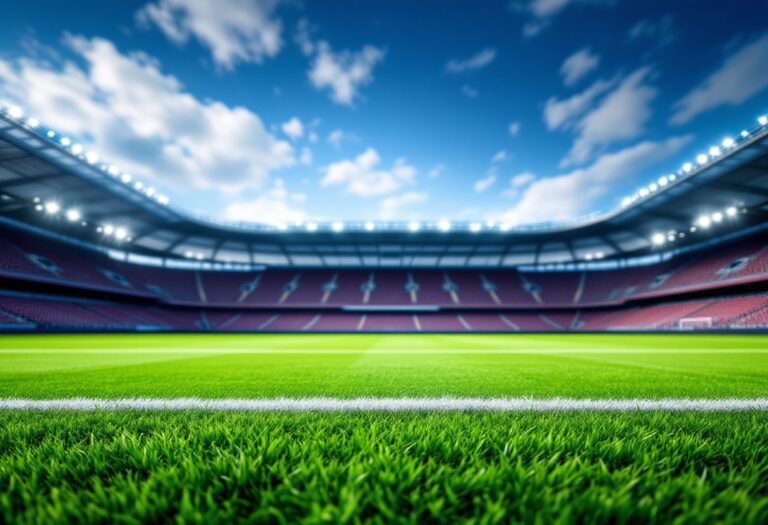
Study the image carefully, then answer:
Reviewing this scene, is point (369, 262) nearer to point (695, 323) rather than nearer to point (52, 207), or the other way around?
point (52, 207)

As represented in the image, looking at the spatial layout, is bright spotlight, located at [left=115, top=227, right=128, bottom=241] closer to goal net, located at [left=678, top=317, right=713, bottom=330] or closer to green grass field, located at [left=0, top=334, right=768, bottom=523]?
green grass field, located at [left=0, top=334, right=768, bottom=523]

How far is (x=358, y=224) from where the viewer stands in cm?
3216

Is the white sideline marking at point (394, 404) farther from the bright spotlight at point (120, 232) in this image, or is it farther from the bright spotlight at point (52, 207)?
the bright spotlight at point (120, 232)

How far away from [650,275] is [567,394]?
129 ft

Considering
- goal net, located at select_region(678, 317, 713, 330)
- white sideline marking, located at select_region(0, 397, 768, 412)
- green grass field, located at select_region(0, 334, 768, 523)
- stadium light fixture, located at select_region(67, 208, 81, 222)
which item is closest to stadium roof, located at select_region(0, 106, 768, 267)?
stadium light fixture, located at select_region(67, 208, 81, 222)

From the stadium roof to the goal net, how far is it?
8.11 m

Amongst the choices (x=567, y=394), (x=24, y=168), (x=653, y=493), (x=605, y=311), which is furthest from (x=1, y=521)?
(x=605, y=311)

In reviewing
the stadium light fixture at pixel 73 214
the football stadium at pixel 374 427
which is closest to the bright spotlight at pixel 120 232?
the stadium light fixture at pixel 73 214

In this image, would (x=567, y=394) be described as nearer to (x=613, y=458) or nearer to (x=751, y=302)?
(x=613, y=458)

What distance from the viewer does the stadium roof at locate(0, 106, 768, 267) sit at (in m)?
17.7

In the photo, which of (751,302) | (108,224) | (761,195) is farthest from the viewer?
(108,224)

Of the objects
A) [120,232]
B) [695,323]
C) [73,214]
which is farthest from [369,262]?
[695,323]

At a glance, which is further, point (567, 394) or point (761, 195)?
point (761, 195)

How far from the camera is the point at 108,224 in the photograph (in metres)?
28.5
